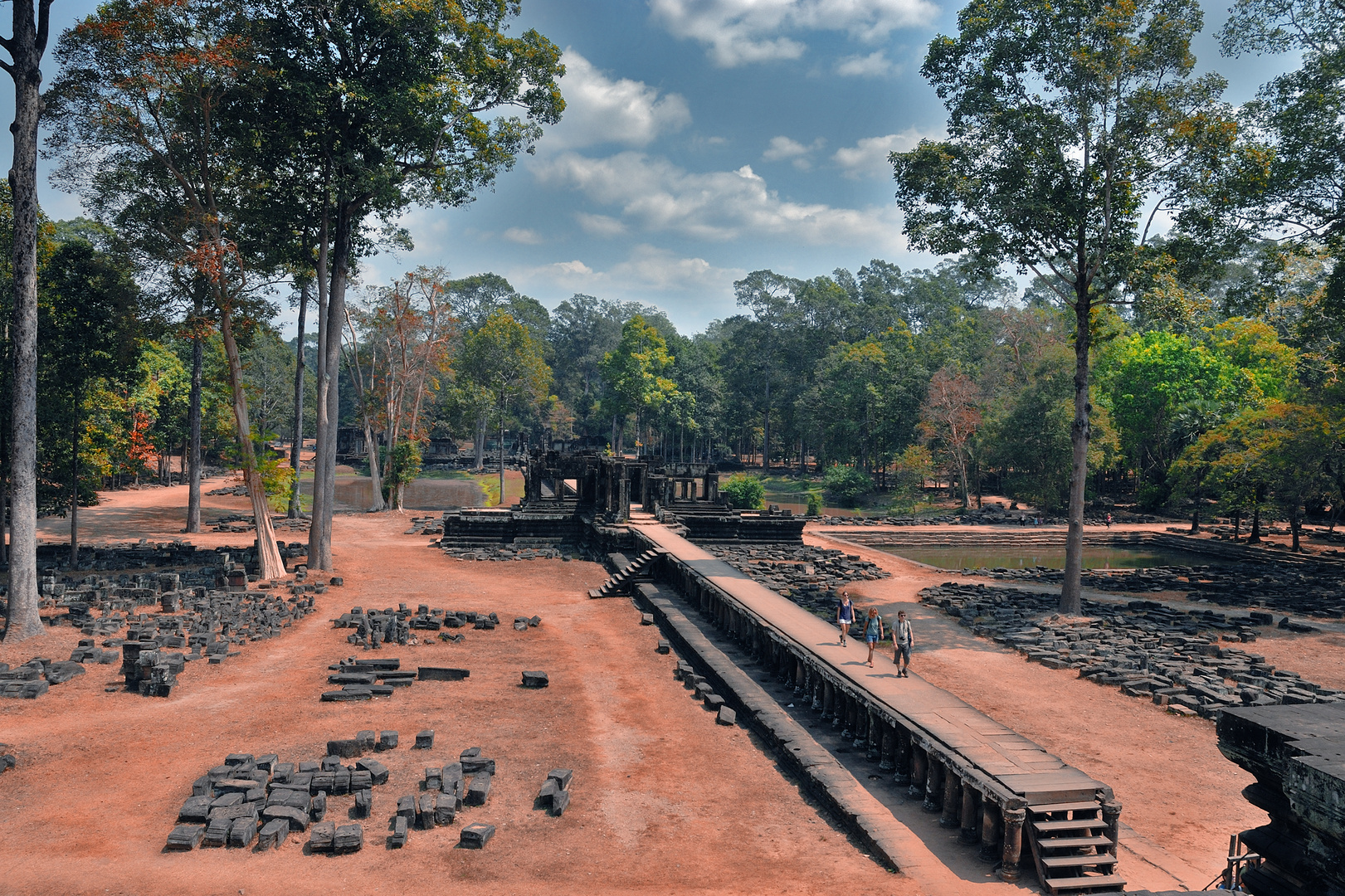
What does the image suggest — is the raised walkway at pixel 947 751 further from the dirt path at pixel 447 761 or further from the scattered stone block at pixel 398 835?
the scattered stone block at pixel 398 835

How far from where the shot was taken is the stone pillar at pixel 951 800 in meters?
9.28

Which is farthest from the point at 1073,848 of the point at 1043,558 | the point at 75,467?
the point at 1043,558

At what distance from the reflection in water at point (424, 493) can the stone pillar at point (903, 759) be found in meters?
37.0

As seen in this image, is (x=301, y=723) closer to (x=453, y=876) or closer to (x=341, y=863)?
(x=341, y=863)

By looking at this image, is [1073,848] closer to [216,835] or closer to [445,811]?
[445,811]

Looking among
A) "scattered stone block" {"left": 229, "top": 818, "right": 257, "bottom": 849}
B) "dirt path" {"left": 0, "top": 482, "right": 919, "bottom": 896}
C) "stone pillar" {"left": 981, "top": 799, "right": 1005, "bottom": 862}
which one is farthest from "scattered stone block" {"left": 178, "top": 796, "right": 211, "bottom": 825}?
"stone pillar" {"left": 981, "top": 799, "right": 1005, "bottom": 862}

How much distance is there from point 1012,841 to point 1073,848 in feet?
2.06

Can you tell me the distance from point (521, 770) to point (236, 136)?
66.6 feet

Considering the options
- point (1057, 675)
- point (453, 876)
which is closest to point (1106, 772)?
point (1057, 675)

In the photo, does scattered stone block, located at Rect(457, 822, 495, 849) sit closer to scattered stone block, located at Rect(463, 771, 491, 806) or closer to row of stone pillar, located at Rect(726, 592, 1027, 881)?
scattered stone block, located at Rect(463, 771, 491, 806)

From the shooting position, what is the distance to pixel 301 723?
12047mm

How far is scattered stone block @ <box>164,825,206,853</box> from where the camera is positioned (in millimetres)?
8266

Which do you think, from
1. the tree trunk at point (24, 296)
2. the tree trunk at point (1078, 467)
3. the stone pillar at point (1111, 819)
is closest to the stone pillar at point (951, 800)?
the stone pillar at point (1111, 819)

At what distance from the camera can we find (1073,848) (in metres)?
8.06
